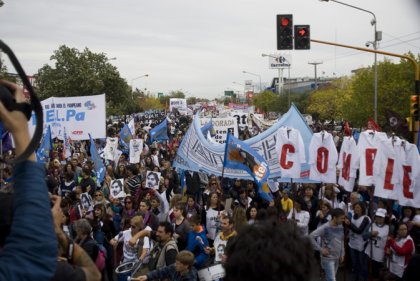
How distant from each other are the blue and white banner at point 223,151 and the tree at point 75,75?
37.0 meters

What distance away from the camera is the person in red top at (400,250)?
7480mm

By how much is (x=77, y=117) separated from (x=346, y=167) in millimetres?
10593

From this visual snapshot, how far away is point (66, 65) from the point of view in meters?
48.2

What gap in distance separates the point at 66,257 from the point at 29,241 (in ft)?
4.02

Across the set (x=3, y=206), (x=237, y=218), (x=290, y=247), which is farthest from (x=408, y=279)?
(x=237, y=218)

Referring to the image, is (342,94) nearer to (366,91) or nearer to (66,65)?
(366,91)

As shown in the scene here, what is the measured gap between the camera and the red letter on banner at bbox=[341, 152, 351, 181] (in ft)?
30.3

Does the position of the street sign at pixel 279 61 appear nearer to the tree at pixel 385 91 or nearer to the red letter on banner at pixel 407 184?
the tree at pixel 385 91

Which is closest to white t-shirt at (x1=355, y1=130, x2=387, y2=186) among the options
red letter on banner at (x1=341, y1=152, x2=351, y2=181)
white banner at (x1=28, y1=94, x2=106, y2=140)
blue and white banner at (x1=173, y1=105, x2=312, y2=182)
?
red letter on banner at (x1=341, y1=152, x2=351, y2=181)

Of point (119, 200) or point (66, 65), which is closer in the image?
point (119, 200)

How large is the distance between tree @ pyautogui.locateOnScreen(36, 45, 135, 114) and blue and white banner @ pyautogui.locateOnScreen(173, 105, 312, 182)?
37.0 m

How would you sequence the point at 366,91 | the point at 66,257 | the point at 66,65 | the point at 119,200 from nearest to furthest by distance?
1. the point at 66,257
2. the point at 119,200
3. the point at 366,91
4. the point at 66,65

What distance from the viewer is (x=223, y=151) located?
11.3m

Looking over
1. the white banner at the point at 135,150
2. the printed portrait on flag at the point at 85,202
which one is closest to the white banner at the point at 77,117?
the white banner at the point at 135,150
